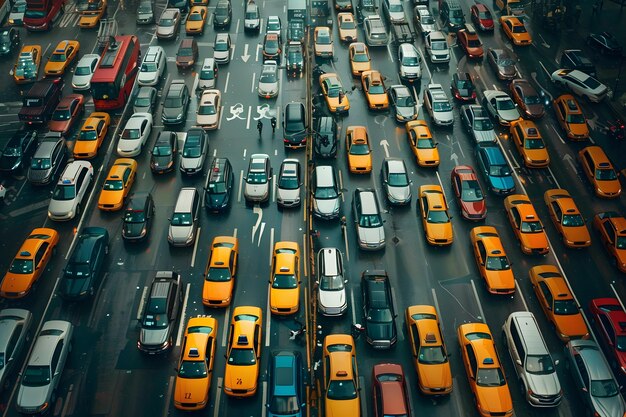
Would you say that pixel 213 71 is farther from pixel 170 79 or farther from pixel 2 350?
pixel 2 350

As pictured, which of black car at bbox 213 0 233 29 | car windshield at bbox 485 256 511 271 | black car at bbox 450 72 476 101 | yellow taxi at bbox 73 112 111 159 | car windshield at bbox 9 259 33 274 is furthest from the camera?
black car at bbox 213 0 233 29

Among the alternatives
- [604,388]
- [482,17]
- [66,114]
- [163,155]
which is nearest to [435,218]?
[604,388]

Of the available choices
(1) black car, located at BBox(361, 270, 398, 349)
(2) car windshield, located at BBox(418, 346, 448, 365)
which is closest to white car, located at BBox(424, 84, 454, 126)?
(1) black car, located at BBox(361, 270, 398, 349)

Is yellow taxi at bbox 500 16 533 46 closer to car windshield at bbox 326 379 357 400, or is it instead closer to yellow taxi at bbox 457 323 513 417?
yellow taxi at bbox 457 323 513 417

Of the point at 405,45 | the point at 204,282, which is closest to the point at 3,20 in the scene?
the point at 405,45

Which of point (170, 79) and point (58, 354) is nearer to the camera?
point (58, 354)
